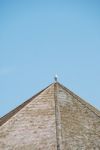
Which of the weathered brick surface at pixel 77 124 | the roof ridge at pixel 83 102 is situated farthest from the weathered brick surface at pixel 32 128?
the roof ridge at pixel 83 102

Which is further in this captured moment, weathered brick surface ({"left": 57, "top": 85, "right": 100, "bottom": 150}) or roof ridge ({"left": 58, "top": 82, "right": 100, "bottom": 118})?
roof ridge ({"left": 58, "top": 82, "right": 100, "bottom": 118})

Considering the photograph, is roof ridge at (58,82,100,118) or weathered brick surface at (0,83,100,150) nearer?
weathered brick surface at (0,83,100,150)

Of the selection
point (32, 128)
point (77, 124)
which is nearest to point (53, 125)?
point (32, 128)

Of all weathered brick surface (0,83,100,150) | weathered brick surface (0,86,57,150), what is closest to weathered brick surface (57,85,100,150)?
weathered brick surface (0,83,100,150)

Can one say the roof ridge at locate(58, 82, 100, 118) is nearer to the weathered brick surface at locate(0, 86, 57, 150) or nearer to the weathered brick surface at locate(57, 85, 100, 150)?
the weathered brick surface at locate(57, 85, 100, 150)

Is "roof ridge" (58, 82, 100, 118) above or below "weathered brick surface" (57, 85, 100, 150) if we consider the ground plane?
above

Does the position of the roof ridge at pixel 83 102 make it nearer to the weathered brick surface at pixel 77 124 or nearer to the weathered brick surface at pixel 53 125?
the weathered brick surface at pixel 53 125

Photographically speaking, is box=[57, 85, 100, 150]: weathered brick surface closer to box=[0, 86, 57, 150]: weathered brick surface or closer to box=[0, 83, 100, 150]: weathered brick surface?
box=[0, 83, 100, 150]: weathered brick surface

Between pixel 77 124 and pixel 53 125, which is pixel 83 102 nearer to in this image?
pixel 77 124

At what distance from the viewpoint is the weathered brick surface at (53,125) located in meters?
18.1

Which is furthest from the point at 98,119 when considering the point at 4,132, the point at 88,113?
the point at 4,132

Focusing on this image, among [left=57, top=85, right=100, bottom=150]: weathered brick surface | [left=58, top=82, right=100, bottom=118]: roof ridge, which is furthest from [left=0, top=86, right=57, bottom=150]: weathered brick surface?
[left=58, top=82, right=100, bottom=118]: roof ridge

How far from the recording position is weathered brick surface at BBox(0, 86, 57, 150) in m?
18.1

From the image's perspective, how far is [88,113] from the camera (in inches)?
826
